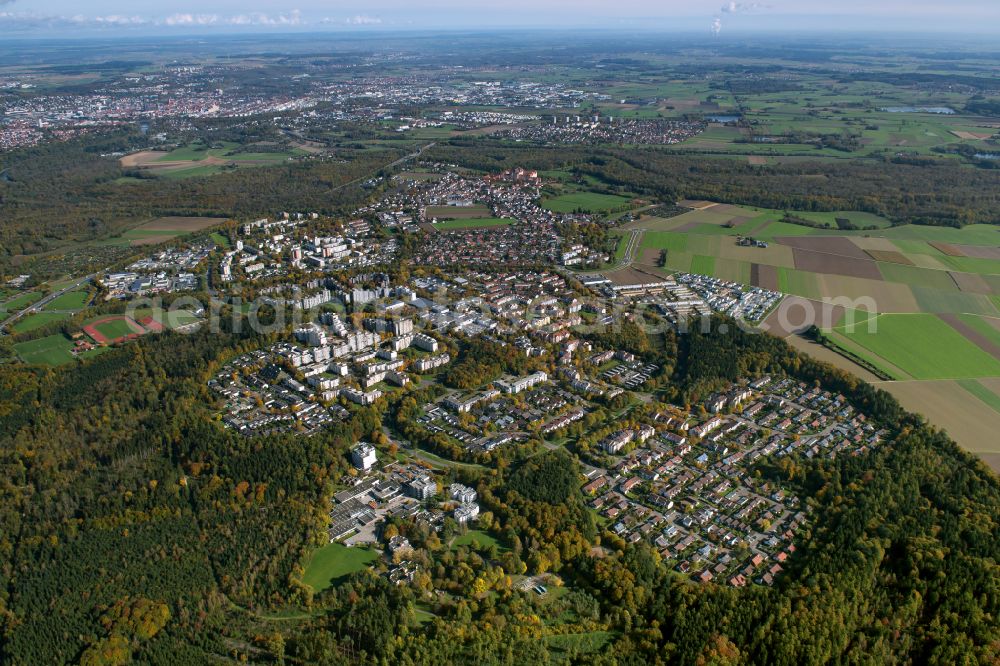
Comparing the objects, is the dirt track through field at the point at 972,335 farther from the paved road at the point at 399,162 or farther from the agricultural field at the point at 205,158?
the agricultural field at the point at 205,158

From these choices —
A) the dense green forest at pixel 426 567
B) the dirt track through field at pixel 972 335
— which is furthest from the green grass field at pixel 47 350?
the dirt track through field at pixel 972 335

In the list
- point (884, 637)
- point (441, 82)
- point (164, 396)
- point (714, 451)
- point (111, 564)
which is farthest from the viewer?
point (441, 82)

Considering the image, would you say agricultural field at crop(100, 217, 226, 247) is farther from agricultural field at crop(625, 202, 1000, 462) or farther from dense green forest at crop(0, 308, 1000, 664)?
agricultural field at crop(625, 202, 1000, 462)

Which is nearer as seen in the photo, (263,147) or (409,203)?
(409,203)

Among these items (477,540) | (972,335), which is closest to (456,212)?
(972,335)

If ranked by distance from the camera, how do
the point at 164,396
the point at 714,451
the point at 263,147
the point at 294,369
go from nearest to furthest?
the point at 714,451 < the point at 164,396 < the point at 294,369 < the point at 263,147

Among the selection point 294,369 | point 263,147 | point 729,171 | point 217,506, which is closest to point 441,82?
point 263,147

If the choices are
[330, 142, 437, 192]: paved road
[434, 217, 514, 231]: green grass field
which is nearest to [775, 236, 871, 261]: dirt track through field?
[434, 217, 514, 231]: green grass field

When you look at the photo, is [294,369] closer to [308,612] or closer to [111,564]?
[111,564]
